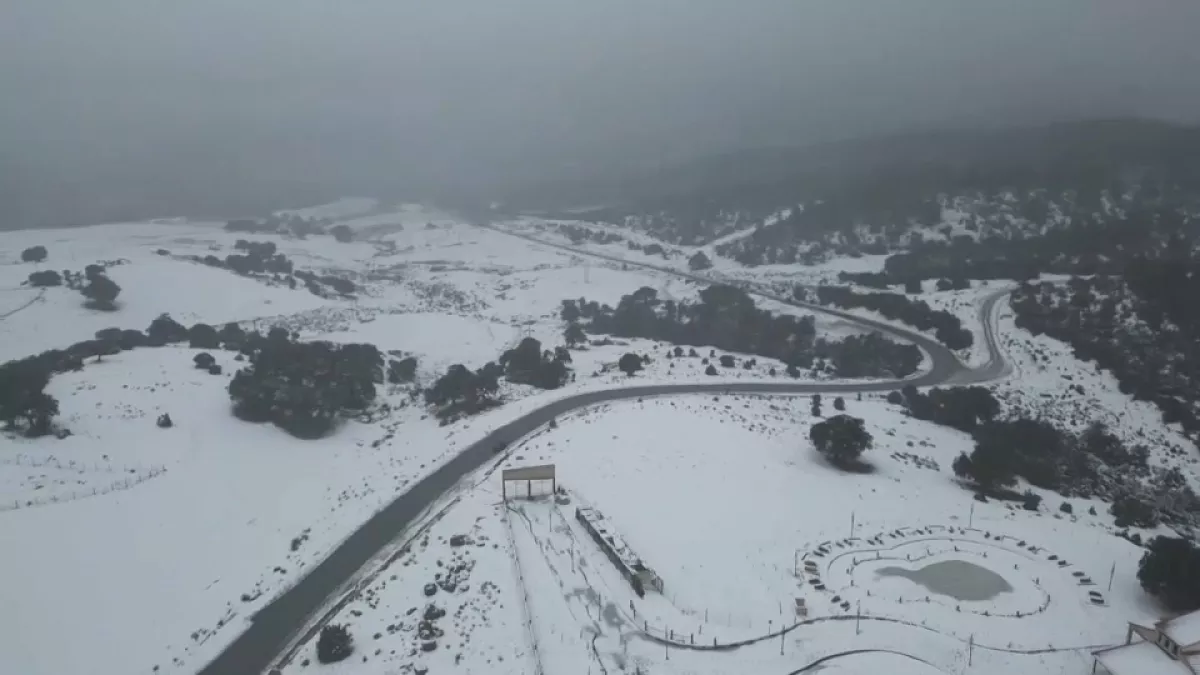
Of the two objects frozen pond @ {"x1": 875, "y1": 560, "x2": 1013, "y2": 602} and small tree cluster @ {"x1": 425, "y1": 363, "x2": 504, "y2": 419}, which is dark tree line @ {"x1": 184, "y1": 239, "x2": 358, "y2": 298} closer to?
small tree cluster @ {"x1": 425, "y1": 363, "x2": 504, "y2": 419}

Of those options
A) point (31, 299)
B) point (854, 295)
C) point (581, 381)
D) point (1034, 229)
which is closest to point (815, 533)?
point (581, 381)

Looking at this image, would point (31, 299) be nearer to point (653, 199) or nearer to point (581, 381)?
point (581, 381)

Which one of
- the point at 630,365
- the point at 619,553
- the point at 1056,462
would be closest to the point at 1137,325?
the point at 1056,462

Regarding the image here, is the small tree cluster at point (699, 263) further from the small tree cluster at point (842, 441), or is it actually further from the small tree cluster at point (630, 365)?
the small tree cluster at point (842, 441)

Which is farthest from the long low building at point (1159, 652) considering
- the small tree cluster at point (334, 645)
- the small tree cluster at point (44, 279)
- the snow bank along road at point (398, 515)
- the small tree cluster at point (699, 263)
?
the small tree cluster at point (699, 263)

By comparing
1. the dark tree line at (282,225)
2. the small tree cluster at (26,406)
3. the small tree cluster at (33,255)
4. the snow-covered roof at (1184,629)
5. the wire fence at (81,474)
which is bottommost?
the snow-covered roof at (1184,629)

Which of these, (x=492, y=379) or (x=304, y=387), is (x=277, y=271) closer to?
(x=492, y=379)

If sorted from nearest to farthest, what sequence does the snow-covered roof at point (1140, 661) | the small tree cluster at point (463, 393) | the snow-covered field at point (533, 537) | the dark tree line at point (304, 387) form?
the snow-covered roof at point (1140, 661) < the snow-covered field at point (533, 537) < the dark tree line at point (304, 387) < the small tree cluster at point (463, 393)
